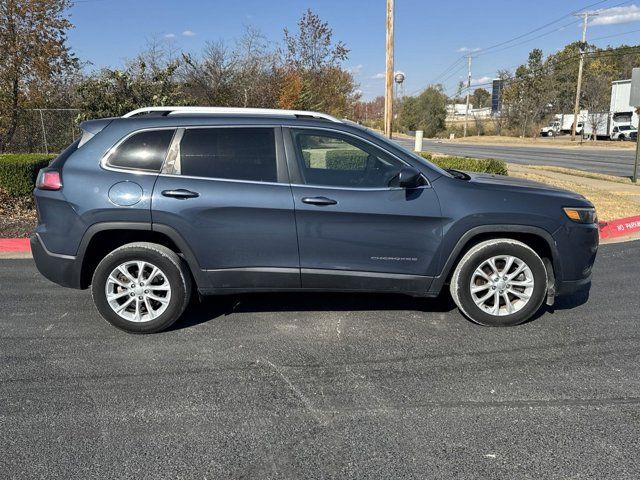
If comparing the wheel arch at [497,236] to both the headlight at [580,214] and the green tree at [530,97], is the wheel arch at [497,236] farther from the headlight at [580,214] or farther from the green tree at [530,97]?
the green tree at [530,97]

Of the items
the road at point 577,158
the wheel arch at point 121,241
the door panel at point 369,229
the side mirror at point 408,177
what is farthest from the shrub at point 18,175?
the road at point 577,158

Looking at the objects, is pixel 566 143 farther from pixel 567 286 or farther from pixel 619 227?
pixel 567 286

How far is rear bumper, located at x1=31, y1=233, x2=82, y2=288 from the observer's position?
171 inches

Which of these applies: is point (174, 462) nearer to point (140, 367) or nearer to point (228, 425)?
point (228, 425)

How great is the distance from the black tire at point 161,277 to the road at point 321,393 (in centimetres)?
12

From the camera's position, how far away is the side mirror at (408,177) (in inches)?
163

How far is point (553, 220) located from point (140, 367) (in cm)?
341

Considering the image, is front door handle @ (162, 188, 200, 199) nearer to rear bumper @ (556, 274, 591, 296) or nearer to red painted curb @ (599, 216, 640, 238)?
rear bumper @ (556, 274, 591, 296)

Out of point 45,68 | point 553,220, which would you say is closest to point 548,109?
point 45,68

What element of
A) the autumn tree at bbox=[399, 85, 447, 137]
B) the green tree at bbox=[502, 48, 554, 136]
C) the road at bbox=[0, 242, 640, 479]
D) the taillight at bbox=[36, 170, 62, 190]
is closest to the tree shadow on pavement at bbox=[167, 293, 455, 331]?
the road at bbox=[0, 242, 640, 479]

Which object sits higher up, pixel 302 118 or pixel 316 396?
pixel 302 118

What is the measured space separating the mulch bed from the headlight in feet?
23.5

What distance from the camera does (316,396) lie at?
3420mm

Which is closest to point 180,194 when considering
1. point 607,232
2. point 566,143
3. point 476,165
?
point 607,232
